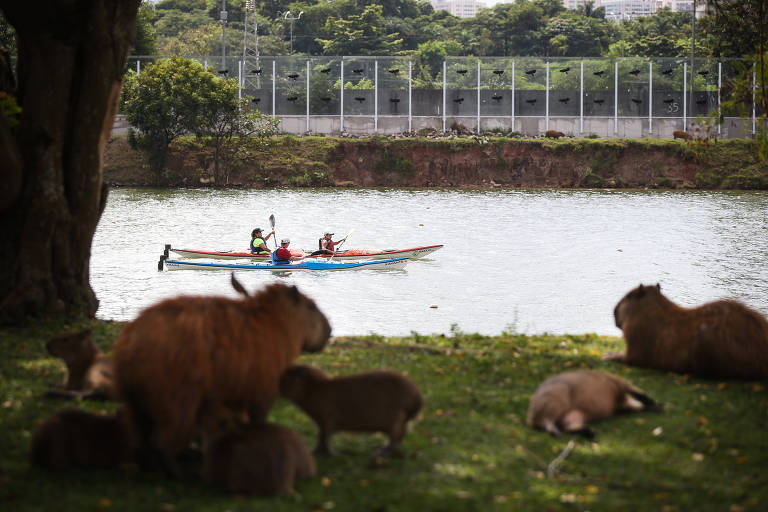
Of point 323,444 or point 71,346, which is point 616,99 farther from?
point 323,444

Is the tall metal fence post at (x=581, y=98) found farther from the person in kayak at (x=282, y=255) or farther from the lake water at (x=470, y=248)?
the person in kayak at (x=282, y=255)

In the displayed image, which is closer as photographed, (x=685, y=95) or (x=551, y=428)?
(x=551, y=428)

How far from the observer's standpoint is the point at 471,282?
21719mm

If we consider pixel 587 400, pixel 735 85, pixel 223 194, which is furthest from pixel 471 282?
pixel 223 194

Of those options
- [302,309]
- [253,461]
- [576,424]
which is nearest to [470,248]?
[576,424]

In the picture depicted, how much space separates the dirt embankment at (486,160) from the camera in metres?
50.1

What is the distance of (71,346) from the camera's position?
23.4ft

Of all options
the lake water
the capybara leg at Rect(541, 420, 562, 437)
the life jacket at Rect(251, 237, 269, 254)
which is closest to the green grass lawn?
the capybara leg at Rect(541, 420, 562, 437)

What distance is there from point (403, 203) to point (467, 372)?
112 feet

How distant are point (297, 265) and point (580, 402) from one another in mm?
16538

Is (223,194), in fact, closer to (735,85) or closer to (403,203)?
(403,203)

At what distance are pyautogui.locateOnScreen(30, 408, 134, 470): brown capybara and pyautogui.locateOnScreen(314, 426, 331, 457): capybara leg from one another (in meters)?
1.18

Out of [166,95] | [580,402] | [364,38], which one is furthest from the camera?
[364,38]

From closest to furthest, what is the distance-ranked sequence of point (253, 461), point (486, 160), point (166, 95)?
point (253, 461), point (166, 95), point (486, 160)
